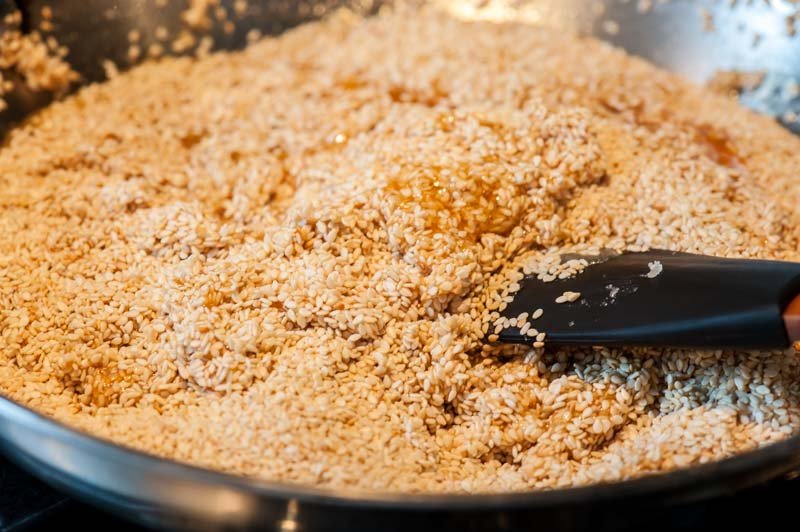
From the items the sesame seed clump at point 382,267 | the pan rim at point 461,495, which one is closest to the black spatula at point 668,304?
the sesame seed clump at point 382,267

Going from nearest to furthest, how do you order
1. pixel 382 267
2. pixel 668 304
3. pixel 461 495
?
pixel 461 495 → pixel 668 304 → pixel 382 267

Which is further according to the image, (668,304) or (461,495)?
(668,304)

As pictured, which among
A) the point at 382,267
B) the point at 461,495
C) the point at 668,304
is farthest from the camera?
the point at 382,267

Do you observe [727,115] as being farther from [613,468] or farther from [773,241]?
[613,468]

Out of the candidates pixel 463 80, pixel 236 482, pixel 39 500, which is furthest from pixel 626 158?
pixel 39 500

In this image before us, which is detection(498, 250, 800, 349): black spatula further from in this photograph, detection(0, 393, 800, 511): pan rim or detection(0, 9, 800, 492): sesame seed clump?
detection(0, 393, 800, 511): pan rim
